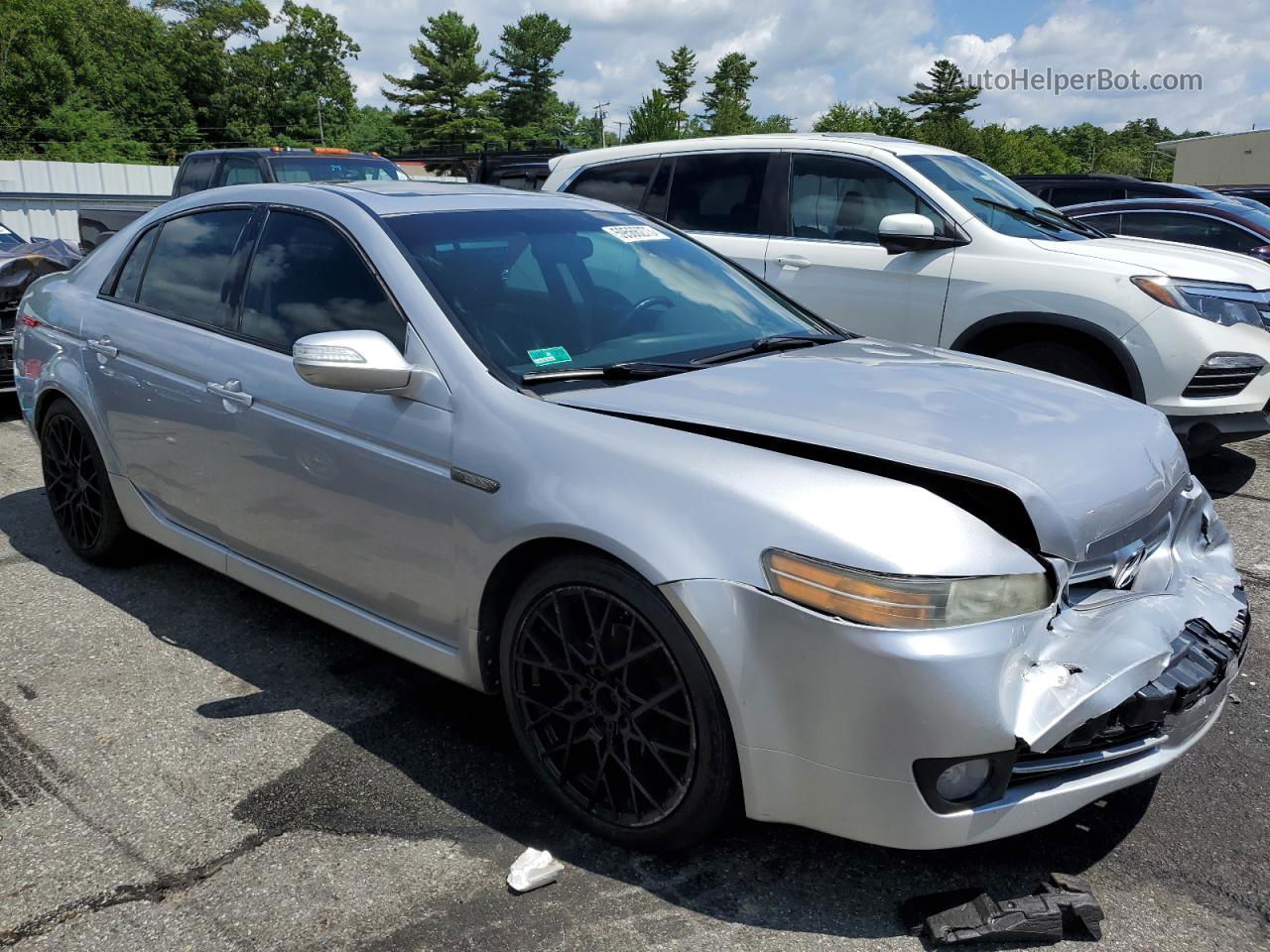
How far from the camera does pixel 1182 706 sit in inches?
97.3

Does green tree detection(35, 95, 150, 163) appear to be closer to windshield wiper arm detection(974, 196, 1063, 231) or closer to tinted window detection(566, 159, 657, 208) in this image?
tinted window detection(566, 159, 657, 208)

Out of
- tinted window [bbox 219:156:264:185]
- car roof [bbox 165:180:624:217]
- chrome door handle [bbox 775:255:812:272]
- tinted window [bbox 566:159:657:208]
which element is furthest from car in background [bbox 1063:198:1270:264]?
tinted window [bbox 219:156:264:185]

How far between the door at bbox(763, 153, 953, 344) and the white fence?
2149 centimetres

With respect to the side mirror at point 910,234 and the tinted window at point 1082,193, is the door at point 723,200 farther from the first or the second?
the tinted window at point 1082,193

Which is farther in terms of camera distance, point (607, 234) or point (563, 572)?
point (607, 234)

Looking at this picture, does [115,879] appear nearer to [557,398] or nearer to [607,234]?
[557,398]

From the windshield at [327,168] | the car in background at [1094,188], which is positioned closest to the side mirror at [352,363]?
the windshield at [327,168]

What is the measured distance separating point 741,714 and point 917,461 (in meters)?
0.68

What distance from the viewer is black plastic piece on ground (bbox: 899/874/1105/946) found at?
7.72 ft

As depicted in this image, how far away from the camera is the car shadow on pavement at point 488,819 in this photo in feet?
8.41

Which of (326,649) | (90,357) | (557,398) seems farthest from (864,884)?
(90,357)

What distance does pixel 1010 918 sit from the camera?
237 cm

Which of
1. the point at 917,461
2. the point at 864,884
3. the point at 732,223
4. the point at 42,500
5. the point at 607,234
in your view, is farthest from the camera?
the point at 732,223

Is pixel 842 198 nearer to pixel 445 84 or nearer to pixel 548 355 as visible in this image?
pixel 548 355
